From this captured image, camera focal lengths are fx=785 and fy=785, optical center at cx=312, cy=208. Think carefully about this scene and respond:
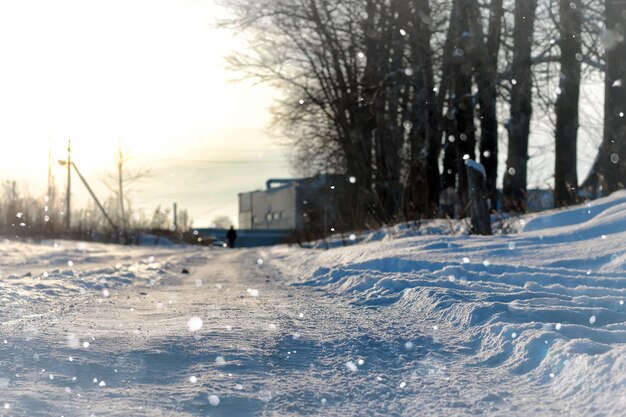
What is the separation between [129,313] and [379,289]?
9.40 ft

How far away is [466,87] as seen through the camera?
68.9 ft

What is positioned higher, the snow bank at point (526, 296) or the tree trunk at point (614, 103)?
the tree trunk at point (614, 103)

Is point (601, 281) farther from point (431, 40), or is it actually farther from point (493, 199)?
point (431, 40)

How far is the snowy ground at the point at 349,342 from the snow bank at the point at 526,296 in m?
0.02

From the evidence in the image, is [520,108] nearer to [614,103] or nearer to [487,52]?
[614,103]

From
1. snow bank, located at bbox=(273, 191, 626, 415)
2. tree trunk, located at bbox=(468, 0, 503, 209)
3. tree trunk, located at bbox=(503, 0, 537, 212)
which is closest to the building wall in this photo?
tree trunk, located at bbox=(503, 0, 537, 212)

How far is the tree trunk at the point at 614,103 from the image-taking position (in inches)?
686

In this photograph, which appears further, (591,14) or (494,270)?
(591,14)

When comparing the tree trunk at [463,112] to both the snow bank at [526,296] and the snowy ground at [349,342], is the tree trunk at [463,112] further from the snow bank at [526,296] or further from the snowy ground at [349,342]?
the snowy ground at [349,342]

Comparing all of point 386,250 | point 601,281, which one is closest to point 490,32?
point 386,250

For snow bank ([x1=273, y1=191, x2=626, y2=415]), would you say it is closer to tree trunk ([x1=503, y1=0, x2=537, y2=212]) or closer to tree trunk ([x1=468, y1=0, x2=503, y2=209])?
tree trunk ([x1=468, y1=0, x2=503, y2=209])

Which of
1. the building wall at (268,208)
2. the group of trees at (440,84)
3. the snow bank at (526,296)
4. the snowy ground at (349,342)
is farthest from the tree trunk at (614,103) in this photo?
the building wall at (268,208)

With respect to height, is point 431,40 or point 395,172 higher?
point 431,40

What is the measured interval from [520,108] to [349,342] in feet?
58.6
